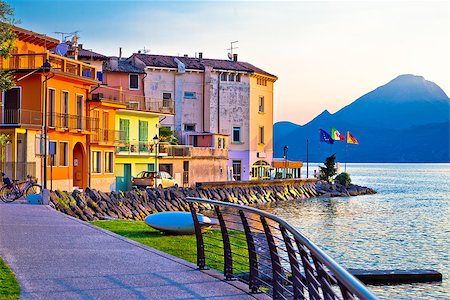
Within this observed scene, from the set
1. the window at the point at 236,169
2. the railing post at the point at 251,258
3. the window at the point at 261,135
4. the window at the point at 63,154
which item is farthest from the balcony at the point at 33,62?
the window at the point at 261,135

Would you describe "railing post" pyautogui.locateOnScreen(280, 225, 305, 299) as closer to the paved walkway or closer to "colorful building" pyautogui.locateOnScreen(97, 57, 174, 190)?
the paved walkway

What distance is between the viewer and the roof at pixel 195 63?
254ft

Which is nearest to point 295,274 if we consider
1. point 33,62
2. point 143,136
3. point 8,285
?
point 8,285

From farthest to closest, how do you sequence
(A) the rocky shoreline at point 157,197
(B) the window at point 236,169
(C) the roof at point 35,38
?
(B) the window at point 236,169 → (C) the roof at point 35,38 → (A) the rocky shoreline at point 157,197

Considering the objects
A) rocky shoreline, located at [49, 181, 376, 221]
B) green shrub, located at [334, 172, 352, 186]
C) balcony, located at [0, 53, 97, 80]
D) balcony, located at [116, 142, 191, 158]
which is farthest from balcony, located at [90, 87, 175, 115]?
green shrub, located at [334, 172, 352, 186]

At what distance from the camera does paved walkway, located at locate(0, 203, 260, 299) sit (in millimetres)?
10562

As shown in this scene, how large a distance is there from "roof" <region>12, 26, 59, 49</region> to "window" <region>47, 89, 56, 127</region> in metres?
5.05

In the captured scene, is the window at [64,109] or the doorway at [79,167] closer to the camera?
the window at [64,109]

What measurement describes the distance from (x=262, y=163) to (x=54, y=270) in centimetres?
7324

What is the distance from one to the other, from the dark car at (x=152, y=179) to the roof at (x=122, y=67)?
46.3ft

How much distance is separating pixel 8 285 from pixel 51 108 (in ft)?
118

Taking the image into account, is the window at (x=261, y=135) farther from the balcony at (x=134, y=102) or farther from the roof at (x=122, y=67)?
the roof at (x=122, y=67)

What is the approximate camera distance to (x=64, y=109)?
1877 inches

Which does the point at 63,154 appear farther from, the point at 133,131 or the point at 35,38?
the point at 133,131
